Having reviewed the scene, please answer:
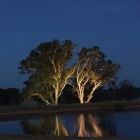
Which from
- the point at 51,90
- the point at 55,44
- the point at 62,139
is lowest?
the point at 62,139

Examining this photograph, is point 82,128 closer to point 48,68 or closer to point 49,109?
point 49,109

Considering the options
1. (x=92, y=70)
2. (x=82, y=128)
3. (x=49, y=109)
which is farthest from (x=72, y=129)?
(x=92, y=70)

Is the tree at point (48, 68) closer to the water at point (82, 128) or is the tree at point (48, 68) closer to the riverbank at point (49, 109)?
the riverbank at point (49, 109)

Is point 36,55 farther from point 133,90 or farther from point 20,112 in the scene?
point 133,90

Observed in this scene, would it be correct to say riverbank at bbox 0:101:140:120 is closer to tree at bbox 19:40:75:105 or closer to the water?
tree at bbox 19:40:75:105

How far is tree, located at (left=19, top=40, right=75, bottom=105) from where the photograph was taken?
83062mm

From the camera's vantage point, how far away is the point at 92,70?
8750 centimetres

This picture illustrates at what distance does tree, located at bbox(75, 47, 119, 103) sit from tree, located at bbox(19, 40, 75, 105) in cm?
253

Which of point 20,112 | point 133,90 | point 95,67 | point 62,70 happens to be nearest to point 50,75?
point 62,70

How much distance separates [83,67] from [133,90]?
4408cm

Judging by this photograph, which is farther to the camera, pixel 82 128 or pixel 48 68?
pixel 48 68

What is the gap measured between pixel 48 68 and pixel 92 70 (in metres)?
7.99

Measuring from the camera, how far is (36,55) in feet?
274

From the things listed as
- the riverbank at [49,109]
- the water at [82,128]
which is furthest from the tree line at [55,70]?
the water at [82,128]
